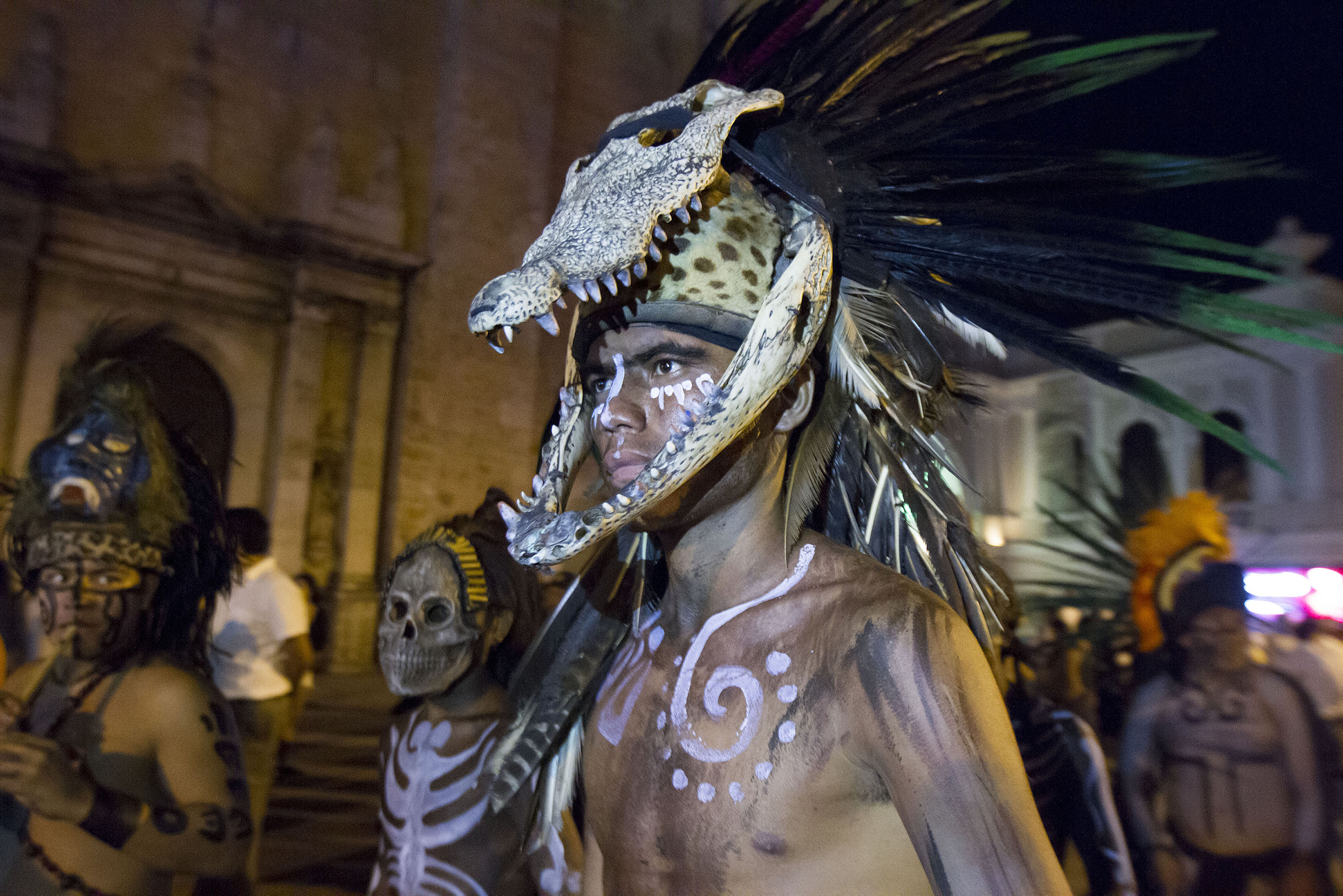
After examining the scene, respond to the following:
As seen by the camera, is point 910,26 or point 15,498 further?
point 15,498

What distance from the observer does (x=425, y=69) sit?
456 inches

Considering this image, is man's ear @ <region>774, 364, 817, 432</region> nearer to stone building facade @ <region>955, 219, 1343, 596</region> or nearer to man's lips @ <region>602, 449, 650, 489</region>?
man's lips @ <region>602, 449, 650, 489</region>

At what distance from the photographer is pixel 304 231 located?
10.2m

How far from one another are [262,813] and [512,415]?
673 centimetres

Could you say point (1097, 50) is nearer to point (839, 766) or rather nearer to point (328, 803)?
point (839, 766)

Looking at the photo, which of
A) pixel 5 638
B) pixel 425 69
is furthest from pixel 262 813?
pixel 425 69

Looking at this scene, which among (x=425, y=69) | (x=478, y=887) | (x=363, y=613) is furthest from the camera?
(x=425, y=69)

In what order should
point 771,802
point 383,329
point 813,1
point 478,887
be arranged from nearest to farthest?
1. point 771,802
2. point 813,1
3. point 478,887
4. point 383,329

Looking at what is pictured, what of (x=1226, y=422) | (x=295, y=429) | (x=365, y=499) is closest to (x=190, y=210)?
(x=295, y=429)

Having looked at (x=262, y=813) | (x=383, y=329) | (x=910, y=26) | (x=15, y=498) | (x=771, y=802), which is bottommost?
(x=262, y=813)

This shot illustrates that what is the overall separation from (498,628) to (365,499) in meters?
8.35

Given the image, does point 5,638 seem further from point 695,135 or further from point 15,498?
point 695,135

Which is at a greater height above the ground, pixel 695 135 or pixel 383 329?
pixel 383 329

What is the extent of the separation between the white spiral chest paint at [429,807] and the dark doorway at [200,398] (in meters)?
8.38
